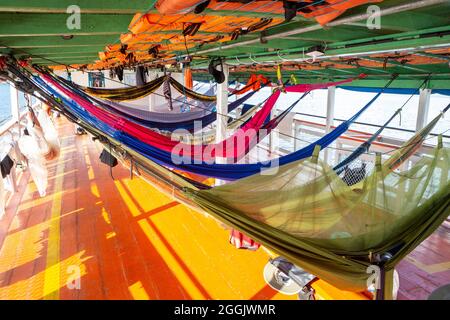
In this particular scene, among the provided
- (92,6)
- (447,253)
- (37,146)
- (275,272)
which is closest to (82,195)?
(37,146)

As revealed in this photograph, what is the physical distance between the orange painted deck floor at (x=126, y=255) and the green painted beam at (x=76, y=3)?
170cm

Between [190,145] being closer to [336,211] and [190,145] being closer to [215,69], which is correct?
[215,69]

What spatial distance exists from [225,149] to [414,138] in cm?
156

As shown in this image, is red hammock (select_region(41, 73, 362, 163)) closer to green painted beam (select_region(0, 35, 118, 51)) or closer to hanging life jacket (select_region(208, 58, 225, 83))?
green painted beam (select_region(0, 35, 118, 51))

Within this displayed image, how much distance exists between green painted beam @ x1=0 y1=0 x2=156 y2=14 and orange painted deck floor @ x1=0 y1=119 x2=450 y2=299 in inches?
67.1

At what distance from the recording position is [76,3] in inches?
39.5

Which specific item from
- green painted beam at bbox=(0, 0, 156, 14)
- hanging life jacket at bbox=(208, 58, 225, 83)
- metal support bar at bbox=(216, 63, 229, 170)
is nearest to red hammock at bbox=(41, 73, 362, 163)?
metal support bar at bbox=(216, 63, 229, 170)

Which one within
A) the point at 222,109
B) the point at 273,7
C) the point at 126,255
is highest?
the point at 273,7

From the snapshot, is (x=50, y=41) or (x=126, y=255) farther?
(x=126, y=255)

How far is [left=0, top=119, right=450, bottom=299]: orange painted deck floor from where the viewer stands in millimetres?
2131

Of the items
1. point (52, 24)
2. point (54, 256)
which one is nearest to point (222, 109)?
point (54, 256)

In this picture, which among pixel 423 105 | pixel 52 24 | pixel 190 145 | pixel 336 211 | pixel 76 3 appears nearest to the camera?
pixel 76 3

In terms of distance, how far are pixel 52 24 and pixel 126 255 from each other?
181 centimetres
